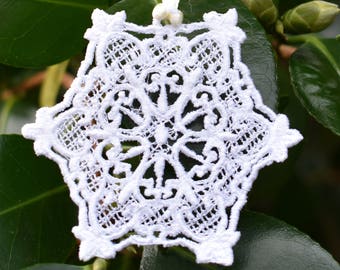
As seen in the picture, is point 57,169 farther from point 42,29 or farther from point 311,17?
point 311,17

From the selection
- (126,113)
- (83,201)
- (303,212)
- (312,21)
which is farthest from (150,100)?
(303,212)

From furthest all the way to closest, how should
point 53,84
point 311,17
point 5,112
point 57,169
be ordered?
1. point 5,112
2. point 53,84
3. point 57,169
4. point 311,17

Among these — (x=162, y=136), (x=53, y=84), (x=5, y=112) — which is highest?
(x=162, y=136)

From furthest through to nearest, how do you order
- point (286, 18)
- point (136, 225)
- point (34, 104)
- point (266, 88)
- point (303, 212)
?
point (303, 212) → point (34, 104) → point (286, 18) → point (266, 88) → point (136, 225)

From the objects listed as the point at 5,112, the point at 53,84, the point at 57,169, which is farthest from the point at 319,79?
the point at 5,112

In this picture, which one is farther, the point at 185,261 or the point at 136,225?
the point at 185,261

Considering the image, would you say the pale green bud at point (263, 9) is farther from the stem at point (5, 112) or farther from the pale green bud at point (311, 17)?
the stem at point (5, 112)

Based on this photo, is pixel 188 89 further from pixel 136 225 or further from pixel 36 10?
pixel 36 10

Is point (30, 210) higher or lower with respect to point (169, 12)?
lower
